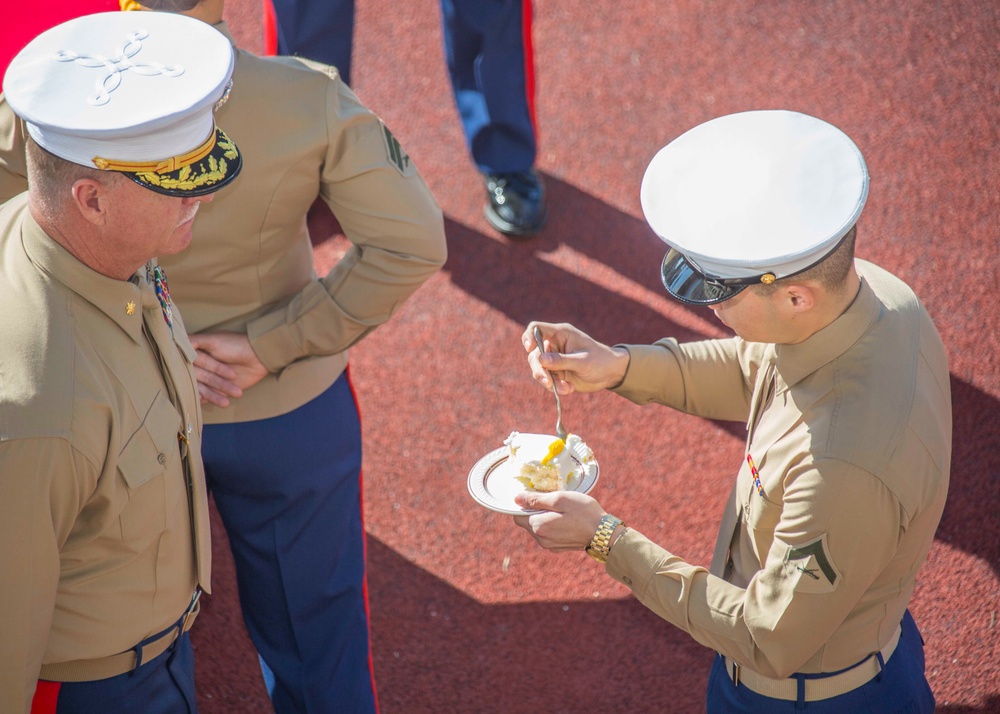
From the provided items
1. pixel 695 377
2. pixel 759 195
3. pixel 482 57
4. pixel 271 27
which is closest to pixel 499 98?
pixel 482 57

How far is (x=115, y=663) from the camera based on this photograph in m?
2.19

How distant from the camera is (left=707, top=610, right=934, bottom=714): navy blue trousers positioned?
2.24 m

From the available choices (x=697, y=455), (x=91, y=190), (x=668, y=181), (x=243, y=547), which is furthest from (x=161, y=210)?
(x=697, y=455)

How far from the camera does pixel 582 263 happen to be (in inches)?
191

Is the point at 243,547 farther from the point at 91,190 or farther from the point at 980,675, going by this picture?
the point at 980,675

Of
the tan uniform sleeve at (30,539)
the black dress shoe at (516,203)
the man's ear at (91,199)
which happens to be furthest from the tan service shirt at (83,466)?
the black dress shoe at (516,203)

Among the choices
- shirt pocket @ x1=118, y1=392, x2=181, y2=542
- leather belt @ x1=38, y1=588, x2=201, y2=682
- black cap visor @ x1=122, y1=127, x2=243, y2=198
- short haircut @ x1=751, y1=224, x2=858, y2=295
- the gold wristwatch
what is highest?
short haircut @ x1=751, y1=224, x2=858, y2=295

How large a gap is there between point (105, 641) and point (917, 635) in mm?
1948

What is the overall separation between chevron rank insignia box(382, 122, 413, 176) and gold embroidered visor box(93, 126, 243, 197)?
2.07ft

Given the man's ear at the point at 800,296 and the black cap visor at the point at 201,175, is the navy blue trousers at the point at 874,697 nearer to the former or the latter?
the man's ear at the point at 800,296

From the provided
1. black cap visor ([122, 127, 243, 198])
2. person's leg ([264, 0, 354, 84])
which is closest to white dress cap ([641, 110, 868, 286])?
black cap visor ([122, 127, 243, 198])

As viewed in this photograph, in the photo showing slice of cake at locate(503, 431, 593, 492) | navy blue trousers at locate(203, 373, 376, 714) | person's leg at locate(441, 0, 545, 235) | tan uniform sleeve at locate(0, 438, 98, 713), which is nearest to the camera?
tan uniform sleeve at locate(0, 438, 98, 713)

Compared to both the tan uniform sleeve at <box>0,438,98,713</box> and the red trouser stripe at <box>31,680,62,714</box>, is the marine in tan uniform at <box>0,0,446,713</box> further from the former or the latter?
the tan uniform sleeve at <box>0,438,98,713</box>

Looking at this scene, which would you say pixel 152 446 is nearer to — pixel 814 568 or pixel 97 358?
pixel 97 358
